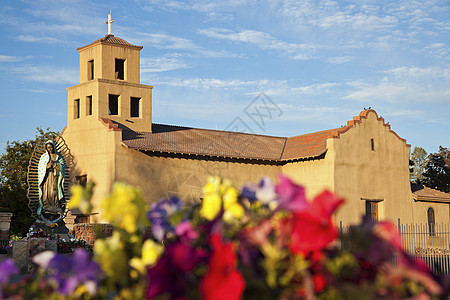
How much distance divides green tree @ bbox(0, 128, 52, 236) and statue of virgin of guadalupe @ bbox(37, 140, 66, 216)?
53.9 ft

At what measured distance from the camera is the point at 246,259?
1.93 m

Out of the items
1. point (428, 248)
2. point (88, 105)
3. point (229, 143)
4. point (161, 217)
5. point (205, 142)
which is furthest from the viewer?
point (229, 143)

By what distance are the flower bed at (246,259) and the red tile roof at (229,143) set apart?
27653 millimetres

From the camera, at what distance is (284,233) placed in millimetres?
1902

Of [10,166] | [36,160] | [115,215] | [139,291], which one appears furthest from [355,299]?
[10,166]

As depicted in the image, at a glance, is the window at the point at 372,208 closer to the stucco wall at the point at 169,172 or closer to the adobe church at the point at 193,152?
the adobe church at the point at 193,152

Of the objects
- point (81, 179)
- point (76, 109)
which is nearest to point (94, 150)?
point (81, 179)

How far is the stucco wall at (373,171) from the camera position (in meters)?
32.3

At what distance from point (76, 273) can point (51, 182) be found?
20.0m

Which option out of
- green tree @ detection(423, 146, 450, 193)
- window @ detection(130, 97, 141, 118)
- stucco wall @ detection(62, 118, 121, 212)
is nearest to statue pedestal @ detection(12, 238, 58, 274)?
stucco wall @ detection(62, 118, 121, 212)

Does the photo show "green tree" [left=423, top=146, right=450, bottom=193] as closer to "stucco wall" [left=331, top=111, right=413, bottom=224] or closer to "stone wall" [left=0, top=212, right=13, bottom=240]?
"stucco wall" [left=331, top=111, right=413, bottom=224]

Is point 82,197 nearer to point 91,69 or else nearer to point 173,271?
point 173,271

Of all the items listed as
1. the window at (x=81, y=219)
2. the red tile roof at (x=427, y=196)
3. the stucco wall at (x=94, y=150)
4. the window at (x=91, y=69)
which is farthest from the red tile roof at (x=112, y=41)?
the red tile roof at (x=427, y=196)

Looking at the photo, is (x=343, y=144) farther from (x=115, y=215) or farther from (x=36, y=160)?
(x=115, y=215)
